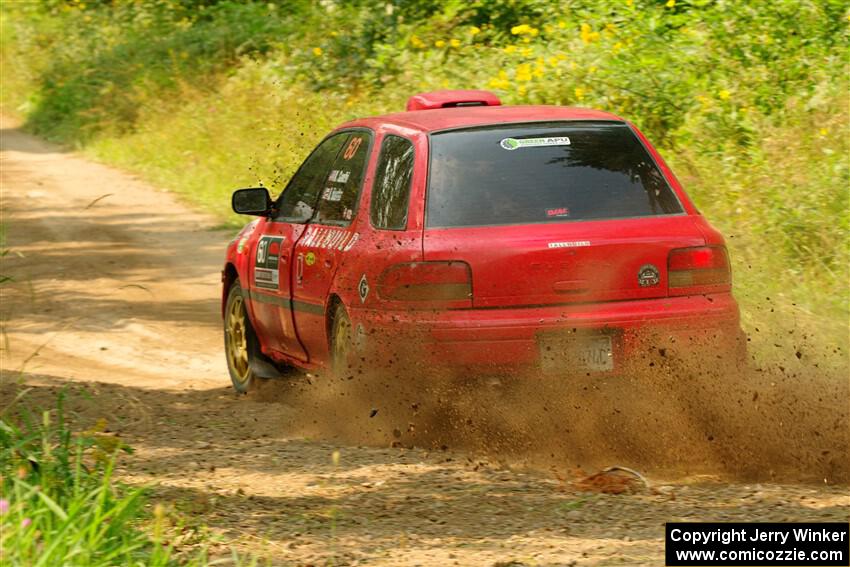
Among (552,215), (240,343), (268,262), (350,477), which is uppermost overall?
(552,215)

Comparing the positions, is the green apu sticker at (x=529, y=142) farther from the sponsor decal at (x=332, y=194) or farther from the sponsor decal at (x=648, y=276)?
the sponsor decal at (x=332, y=194)

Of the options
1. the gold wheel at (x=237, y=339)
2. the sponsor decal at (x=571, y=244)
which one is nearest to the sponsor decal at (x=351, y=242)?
the sponsor decal at (x=571, y=244)

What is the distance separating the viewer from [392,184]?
699 cm

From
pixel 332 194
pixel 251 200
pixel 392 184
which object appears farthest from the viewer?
pixel 251 200

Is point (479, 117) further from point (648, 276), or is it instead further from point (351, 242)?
point (648, 276)

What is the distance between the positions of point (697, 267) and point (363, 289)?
1589 mm

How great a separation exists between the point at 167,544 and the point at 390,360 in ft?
6.43

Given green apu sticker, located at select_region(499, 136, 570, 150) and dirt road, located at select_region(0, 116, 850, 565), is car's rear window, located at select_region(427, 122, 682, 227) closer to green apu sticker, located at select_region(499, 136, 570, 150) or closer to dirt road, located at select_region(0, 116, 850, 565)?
green apu sticker, located at select_region(499, 136, 570, 150)

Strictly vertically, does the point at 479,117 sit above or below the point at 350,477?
above

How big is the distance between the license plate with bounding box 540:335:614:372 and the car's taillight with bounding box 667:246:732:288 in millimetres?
484

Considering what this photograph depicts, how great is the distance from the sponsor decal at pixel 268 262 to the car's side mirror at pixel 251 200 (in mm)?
193

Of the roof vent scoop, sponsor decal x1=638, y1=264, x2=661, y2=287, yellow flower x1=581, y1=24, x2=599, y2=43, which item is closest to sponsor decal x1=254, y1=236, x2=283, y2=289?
the roof vent scoop

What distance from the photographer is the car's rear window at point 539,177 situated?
6625 millimetres
